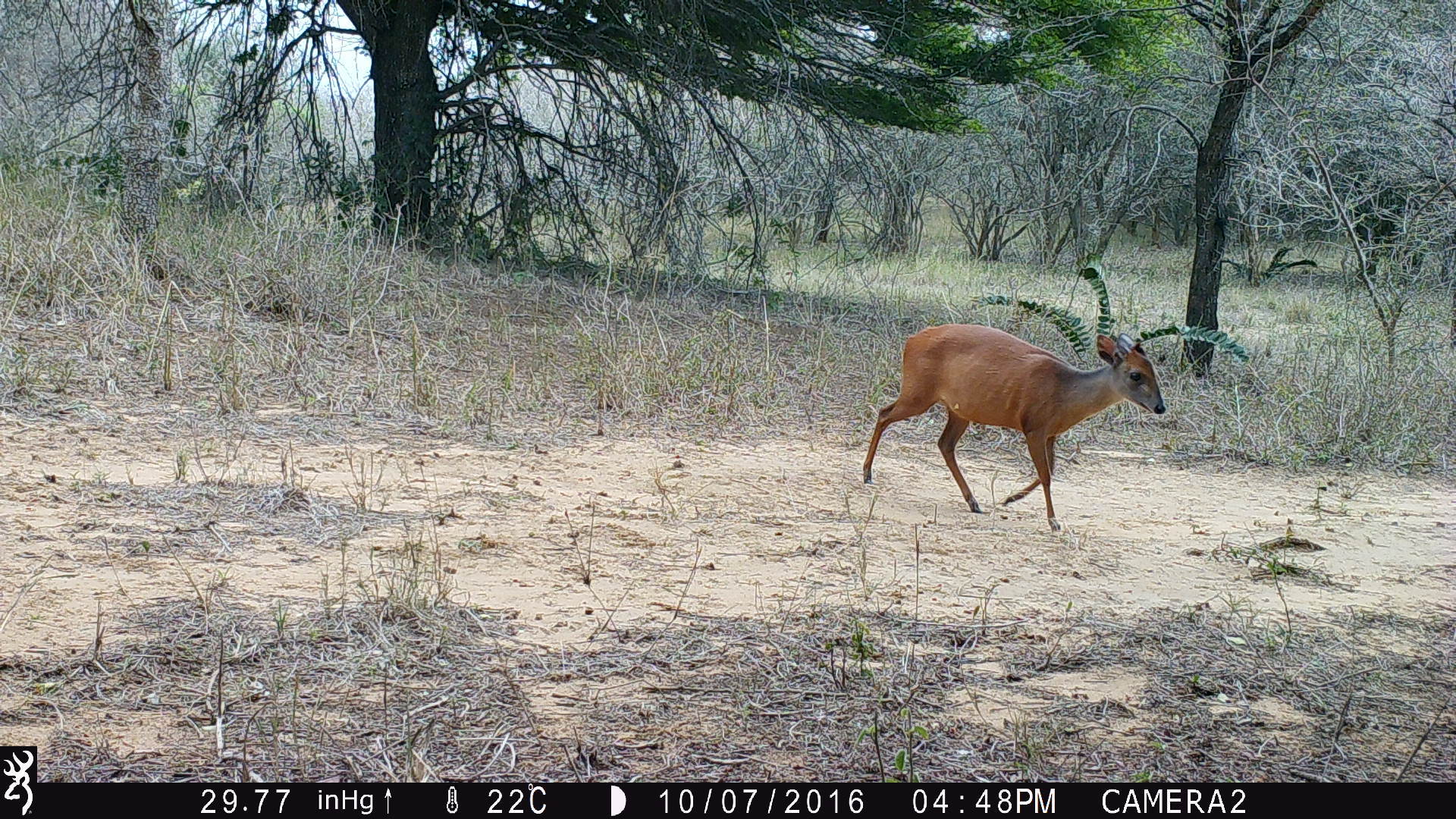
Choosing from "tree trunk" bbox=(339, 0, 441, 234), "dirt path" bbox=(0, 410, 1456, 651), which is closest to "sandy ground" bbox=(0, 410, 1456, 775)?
"dirt path" bbox=(0, 410, 1456, 651)

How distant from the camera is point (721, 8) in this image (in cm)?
1106

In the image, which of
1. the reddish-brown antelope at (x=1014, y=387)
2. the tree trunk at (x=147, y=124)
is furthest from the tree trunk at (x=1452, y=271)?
the tree trunk at (x=147, y=124)

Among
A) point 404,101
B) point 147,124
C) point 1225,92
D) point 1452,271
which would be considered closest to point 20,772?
point 147,124

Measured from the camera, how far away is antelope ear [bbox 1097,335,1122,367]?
20.9 feet

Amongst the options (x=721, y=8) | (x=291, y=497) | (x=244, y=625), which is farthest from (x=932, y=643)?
(x=721, y=8)

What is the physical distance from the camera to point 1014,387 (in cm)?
650

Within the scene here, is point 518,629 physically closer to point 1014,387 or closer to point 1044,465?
point 1044,465

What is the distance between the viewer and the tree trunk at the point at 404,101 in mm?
12047

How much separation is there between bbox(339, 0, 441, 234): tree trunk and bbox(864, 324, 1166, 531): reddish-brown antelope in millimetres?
6649
